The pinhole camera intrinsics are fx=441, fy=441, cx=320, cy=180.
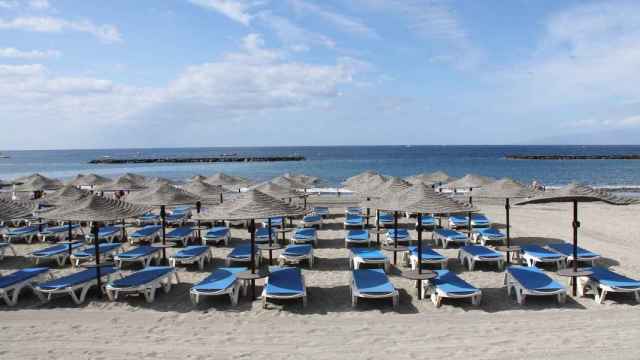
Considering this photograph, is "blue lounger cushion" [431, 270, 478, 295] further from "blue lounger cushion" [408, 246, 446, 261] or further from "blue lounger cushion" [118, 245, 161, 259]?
"blue lounger cushion" [118, 245, 161, 259]

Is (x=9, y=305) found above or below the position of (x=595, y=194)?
below

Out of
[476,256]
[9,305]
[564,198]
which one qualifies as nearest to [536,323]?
[564,198]

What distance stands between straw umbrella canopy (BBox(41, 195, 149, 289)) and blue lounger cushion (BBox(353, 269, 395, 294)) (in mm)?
4445

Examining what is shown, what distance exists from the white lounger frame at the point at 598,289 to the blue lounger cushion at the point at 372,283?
3611mm

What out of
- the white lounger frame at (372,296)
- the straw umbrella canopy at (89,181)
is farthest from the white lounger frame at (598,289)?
the straw umbrella canopy at (89,181)

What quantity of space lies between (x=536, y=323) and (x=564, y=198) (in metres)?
2.48

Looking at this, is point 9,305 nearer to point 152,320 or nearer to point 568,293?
point 152,320

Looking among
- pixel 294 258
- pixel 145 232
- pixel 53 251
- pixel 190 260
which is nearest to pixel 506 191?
pixel 294 258

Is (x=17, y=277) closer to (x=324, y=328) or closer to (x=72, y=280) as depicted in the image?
(x=72, y=280)

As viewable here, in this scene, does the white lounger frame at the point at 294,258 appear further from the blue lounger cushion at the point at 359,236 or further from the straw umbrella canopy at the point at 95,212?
the straw umbrella canopy at the point at 95,212

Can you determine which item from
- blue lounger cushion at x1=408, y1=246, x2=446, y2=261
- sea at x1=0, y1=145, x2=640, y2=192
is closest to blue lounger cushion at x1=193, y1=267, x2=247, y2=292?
blue lounger cushion at x1=408, y1=246, x2=446, y2=261

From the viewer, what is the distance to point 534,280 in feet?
26.5

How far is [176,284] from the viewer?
927 centimetres

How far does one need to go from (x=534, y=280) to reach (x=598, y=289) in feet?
3.81
